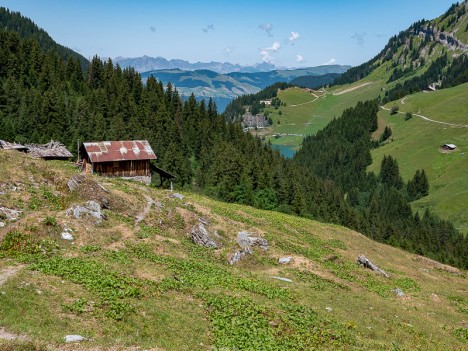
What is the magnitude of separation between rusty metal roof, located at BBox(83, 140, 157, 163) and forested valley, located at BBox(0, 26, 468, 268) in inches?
1545

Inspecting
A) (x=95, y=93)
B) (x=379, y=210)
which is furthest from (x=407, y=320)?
(x=379, y=210)

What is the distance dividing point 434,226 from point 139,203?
133605mm

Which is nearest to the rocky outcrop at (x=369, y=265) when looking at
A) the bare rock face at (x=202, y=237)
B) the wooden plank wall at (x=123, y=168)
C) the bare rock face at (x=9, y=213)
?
the bare rock face at (x=202, y=237)

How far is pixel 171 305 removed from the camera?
21.5 m

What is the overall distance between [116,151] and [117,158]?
1.39 meters

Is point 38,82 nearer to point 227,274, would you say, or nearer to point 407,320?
point 227,274

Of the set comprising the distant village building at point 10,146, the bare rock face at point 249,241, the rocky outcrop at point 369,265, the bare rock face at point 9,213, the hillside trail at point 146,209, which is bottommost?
the rocky outcrop at point 369,265

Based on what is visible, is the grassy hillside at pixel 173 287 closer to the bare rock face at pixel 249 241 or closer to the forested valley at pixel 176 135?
the bare rock face at pixel 249 241

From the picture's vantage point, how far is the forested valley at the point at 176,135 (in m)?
104

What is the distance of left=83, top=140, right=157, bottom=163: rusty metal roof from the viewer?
61.8 meters

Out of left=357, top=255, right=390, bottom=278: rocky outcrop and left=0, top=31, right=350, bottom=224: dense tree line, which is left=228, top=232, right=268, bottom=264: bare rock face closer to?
left=357, top=255, right=390, bottom=278: rocky outcrop

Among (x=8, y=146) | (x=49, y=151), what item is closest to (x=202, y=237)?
(x=8, y=146)

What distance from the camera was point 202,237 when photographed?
38.8 m

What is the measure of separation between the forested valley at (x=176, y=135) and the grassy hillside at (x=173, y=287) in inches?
2347
